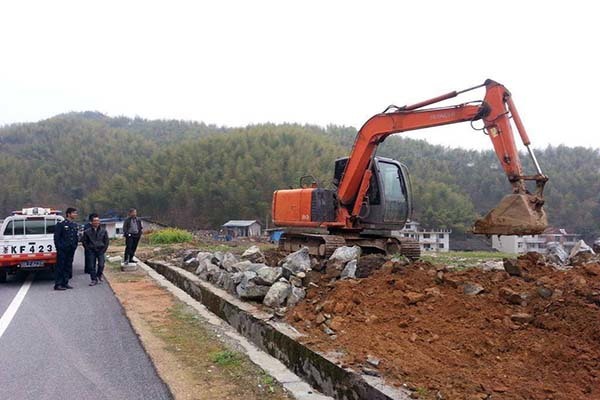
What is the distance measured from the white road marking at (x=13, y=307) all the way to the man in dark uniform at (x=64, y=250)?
0.69 meters

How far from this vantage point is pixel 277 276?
7984 millimetres

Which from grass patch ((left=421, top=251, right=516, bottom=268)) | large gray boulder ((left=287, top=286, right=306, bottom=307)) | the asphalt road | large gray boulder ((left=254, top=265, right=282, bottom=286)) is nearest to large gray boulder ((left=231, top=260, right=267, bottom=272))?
large gray boulder ((left=254, top=265, right=282, bottom=286))

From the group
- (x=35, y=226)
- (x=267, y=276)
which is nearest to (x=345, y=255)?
(x=267, y=276)

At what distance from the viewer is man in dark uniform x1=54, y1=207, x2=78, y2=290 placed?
11.3 metres

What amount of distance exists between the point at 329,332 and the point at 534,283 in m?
2.81

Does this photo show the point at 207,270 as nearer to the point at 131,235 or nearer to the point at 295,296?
the point at 295,296

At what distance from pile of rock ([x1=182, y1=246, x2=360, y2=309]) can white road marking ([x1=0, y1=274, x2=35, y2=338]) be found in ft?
10.6

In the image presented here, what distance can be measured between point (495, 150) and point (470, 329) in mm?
4699

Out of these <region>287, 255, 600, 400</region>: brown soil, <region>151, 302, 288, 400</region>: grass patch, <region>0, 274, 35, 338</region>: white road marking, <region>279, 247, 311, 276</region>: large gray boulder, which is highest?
<region>279, 247, 311, 276</region>: large gray boulder

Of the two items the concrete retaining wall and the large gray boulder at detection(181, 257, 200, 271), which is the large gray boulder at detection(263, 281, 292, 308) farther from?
the large gray boulder at detection(181, 257, 200, 271)

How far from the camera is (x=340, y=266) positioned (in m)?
8.62

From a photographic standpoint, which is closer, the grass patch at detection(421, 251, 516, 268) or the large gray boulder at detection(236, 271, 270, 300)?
the large gray boulder at detection(236, 271, 270, 300)

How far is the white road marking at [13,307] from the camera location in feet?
25.5

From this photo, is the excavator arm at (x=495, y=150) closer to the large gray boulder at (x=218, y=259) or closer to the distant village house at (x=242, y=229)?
the large gray boulder at (x=218, y=259)
